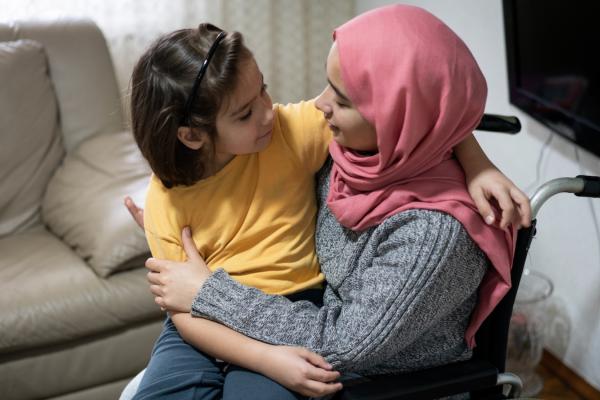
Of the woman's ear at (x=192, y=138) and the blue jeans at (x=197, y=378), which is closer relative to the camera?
the blue jeans at (x=197, y=378)

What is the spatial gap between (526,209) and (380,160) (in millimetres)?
231

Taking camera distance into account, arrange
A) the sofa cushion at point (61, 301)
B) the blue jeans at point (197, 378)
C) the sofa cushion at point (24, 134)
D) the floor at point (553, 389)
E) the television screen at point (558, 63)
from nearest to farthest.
Result: the blue jeans at point (197, 378), the television screen at point (558, 63), the sofa cushion at point (61, 301), the floor at point (553, 389), the sofa cushion at point (24, 134)

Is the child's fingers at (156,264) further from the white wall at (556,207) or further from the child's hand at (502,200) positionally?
the white wall at (556,207)

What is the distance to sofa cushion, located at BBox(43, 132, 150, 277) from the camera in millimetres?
2084

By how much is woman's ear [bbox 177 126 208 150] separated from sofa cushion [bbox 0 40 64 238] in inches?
50.4

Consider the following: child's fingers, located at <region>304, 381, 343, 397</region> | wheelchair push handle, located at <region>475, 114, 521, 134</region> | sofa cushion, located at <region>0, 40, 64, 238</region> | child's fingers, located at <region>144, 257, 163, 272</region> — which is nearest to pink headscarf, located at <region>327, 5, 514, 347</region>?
wheelchair push handle, located at <region>475, 114, 521, 134</region>

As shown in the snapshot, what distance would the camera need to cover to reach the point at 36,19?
2.55 m

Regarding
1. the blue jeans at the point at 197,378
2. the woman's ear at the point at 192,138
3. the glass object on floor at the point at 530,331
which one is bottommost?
the glass object on floor at the point at 530,331

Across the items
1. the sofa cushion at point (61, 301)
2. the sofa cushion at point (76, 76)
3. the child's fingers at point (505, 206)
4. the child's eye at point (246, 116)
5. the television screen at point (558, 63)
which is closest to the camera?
the child's fingers at point (505, 206)

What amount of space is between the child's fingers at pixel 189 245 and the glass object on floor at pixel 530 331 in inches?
49.6

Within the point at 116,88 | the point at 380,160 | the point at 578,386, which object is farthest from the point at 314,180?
the point at 116,88

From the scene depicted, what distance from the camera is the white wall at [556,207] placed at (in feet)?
6.76

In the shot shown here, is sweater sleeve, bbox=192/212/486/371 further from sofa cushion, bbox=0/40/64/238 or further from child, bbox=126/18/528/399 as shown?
sofa cushion, bbox=0/40/64/238

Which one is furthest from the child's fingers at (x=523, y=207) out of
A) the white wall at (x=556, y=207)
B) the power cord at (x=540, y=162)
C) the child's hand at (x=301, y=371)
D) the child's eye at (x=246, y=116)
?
the power cord at (x=540, y=162)
